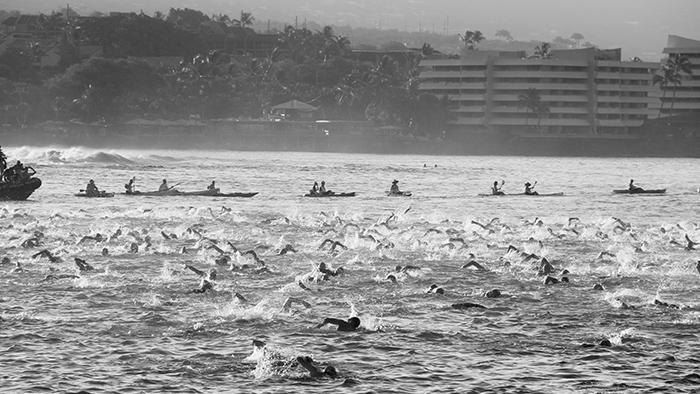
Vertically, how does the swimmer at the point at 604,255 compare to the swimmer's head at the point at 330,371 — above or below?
above

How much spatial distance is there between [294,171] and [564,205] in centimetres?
4989

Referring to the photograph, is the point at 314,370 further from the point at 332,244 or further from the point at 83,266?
the point at 332,244

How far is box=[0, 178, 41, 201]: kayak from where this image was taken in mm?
56781

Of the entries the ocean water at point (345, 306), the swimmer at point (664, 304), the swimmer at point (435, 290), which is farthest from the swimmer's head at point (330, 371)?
the swimmer at point (664, 304)

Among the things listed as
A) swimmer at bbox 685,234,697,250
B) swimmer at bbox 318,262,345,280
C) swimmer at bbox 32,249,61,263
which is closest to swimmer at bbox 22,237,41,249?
swimmer at bbox 32,249,61,263

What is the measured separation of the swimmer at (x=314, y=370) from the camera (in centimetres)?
1775

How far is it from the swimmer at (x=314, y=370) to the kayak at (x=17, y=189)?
42.5 metres

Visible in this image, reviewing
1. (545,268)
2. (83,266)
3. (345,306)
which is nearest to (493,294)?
(345,306)

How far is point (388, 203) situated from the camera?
65.1 metres

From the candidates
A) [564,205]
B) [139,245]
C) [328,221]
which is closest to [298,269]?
[139,245]

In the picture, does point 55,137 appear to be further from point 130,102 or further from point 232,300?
point 232,300

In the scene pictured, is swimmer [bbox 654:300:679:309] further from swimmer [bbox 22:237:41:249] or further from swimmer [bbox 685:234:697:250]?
swimmer [bbox 22:237:41:249]

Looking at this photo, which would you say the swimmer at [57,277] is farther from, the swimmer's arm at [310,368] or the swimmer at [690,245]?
the swimmer at [690,245]

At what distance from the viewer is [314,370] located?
17766 millimetres
